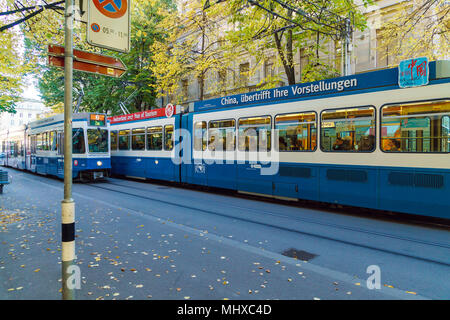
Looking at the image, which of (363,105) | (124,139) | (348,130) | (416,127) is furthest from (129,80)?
(416,127)

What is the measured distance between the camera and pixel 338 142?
856 centimetres

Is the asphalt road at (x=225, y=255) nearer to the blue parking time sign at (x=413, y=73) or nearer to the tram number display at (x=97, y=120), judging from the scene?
the blue parking time sign at (x=413, y=73)

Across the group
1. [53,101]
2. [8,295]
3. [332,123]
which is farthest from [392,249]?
[53,101]

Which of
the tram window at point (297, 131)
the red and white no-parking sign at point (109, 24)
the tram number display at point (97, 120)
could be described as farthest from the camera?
the tram number display at point (97, 120)

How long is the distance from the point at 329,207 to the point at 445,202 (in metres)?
3.32

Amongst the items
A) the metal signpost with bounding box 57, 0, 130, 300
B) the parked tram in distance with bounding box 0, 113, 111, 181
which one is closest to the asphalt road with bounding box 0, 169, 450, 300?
the metal signpost with bounding box 57, 0, 130, 300

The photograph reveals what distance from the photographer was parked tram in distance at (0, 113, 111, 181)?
614 inches

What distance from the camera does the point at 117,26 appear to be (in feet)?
12.2

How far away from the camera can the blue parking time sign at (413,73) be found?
23.0 ft

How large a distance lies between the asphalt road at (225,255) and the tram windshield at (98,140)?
730 centimetres

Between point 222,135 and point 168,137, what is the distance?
378cm

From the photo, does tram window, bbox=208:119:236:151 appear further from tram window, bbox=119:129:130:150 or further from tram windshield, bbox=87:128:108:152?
tram window, bbox=119:129:130:150

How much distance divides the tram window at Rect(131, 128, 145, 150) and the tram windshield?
1412 mm

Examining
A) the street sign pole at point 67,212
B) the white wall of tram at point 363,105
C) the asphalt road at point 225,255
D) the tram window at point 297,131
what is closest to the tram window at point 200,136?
the white wall of tram at point 363,105
